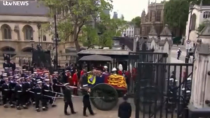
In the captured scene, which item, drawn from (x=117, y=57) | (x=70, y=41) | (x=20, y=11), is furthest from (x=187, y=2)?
(x=117, y=57)

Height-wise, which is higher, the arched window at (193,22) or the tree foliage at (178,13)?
the tree foliage at (178,13)

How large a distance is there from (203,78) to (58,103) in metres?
7.22

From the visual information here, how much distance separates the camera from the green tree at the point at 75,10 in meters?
19.5

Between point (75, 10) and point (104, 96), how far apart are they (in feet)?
38.0

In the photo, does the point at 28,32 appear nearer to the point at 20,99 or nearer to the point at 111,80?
the point at 20,99

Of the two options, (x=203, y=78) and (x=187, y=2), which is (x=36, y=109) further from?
(x=187, y=2)

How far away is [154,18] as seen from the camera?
74438 millimetres

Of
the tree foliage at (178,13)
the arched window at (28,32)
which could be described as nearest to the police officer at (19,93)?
the arched window at (28,32)

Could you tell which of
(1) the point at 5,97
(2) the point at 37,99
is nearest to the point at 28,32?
(1) the point at 5,97

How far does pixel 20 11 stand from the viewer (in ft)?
139

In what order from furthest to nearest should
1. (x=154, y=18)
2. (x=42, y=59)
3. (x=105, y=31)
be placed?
(x=154, y=18)
(x=105, y=31)
(x=42, y=59)

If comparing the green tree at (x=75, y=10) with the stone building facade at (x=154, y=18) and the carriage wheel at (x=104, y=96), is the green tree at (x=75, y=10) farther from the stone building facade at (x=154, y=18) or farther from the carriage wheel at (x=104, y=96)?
the stone building facade at (x=154, y=18)

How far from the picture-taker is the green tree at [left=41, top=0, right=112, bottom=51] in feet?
64.1

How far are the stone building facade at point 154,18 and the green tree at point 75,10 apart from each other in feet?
174
